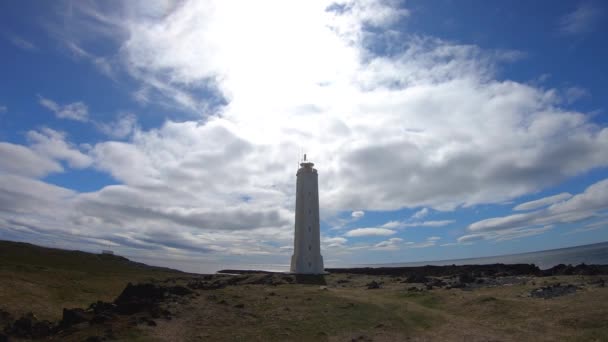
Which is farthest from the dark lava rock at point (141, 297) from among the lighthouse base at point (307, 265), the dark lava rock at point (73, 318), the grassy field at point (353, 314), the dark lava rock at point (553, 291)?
the dark lava rock at point (553, 291)

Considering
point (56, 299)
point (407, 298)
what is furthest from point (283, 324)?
point (56, 299)

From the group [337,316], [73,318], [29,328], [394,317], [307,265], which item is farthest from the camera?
[307,265]

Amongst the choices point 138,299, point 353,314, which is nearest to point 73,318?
point 138,299

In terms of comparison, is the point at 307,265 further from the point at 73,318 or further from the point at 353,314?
the point at 73,318

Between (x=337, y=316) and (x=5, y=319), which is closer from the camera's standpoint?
(x=5, y=319)

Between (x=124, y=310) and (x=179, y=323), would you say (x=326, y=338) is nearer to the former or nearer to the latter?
(x=179, y=323)

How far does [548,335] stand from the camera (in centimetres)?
1455

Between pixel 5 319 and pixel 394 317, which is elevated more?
pixel 5 319

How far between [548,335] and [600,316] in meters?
2.54

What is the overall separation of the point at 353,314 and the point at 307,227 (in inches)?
765

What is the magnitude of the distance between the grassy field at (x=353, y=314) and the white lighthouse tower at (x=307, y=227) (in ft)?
43.9

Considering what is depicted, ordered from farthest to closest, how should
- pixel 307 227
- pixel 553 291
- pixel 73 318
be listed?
pixel 307 227
pixel 553 291
pixel 73 318

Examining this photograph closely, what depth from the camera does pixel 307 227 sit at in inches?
1501

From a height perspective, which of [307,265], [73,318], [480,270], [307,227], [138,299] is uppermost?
[307,227]
